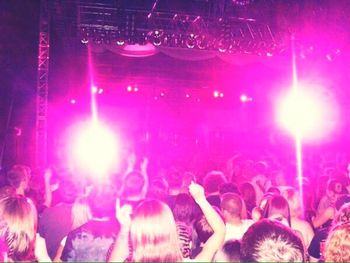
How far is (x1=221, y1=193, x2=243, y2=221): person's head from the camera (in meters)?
3.39

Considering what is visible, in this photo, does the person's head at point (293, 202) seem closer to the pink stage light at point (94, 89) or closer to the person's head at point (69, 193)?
the person's head at point (69, 193)

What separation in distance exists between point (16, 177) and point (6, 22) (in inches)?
102

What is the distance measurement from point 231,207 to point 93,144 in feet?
44.0

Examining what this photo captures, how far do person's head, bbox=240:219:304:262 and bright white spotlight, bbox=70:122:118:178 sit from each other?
10.9 meters

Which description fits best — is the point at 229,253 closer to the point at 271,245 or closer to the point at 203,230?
the point at 271,245

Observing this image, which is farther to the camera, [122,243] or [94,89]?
[94,89]

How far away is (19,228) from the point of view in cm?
254

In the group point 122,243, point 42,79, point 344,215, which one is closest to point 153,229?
point 122,243

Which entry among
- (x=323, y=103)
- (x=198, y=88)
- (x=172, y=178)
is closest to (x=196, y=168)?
(x=323, y=103)

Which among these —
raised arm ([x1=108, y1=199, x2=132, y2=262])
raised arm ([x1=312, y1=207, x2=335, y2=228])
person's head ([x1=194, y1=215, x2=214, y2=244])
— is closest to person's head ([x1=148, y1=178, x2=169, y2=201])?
person's head ([x1=194, y1=215, x2=214, y2=244])

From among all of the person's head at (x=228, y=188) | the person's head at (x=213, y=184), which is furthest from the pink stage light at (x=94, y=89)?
the person's head at (x=228, y=188)

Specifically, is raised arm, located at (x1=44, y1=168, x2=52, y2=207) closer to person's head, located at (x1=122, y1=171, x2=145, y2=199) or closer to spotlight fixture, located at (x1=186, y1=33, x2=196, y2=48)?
person's head, located at (x1=122, y1=171, x2=145, y2=199)

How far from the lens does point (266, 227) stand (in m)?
2.23

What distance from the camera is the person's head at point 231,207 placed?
3393 millimetres
